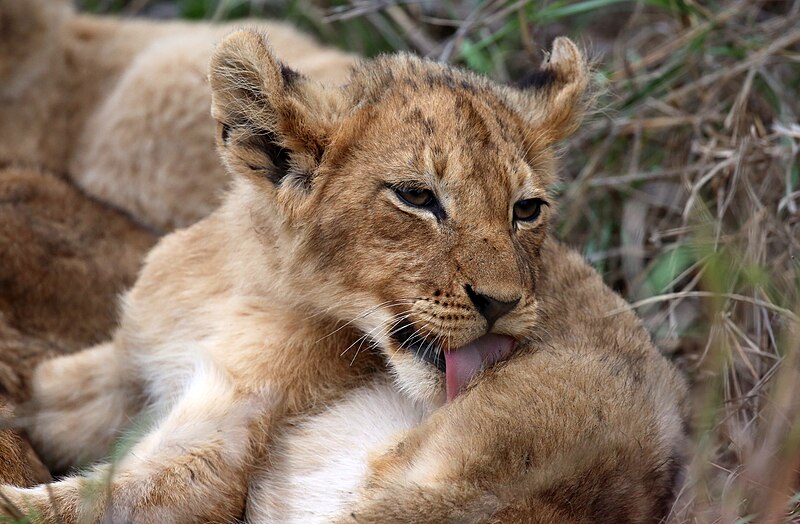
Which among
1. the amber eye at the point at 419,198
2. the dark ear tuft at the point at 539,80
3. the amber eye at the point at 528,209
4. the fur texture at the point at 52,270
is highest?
the dark ear tuft at the point at 539,80

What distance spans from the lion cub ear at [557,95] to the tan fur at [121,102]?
191 cm

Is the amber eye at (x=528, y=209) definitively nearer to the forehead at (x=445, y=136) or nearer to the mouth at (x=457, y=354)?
the forehead at (x=445, y=136)

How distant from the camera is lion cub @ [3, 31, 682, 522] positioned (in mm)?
3252

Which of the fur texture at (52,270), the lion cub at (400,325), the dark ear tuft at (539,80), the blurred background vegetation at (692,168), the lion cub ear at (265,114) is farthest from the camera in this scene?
the fur texture at (52,270)

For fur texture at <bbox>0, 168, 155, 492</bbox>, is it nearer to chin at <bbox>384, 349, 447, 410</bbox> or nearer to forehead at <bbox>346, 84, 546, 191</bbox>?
chin at <bbox>384, 349, 447, 410</bbox>

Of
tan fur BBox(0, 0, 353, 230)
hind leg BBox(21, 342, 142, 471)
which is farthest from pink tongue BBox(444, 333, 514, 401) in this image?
tan fur BBox(0, 0, 353, 230)

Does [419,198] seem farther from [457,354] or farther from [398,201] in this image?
[457,354]

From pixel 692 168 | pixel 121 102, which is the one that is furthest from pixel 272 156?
pixel 121 102

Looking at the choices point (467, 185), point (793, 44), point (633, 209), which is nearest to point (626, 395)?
point (467, 185)

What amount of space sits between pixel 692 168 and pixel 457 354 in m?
Answer: 2.17

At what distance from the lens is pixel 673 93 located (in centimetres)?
566

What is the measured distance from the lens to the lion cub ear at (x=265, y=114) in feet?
12.0

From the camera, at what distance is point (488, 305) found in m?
3.37

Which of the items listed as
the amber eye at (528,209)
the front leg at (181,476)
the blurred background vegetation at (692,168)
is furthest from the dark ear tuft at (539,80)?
the front leg at (181,476)
